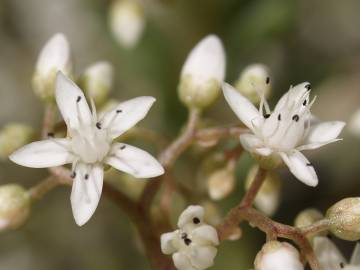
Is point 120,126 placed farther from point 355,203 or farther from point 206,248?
point 355,203

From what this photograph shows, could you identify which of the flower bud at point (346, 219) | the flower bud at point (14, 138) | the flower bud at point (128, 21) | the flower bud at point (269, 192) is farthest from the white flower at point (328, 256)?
the flower bud at point (128, 21)

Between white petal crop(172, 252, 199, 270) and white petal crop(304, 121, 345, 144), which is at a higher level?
white petal crop(304, 121, 345, 144)

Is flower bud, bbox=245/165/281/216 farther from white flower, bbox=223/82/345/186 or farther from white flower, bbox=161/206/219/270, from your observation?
white flower, bbox=161/206/219/270

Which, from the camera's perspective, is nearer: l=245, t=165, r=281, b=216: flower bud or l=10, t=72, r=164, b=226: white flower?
l=10, t=72, r=164, b=226: white flower

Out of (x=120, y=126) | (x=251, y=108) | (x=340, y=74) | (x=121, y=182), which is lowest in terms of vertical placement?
(x=121, y=182)

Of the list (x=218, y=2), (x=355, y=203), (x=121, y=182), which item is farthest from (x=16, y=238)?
(x=355, y=203)

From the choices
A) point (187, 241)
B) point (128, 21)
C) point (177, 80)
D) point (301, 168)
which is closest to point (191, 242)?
point (187, 241)

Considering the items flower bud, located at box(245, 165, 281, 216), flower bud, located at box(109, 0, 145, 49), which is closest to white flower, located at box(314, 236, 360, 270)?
flower bud, located at box(245, 165, 281, 216)

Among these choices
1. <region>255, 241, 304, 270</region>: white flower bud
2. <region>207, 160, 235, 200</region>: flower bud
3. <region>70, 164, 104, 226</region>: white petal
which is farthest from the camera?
<region>207, 160, 235, 200</region>: flower bud
